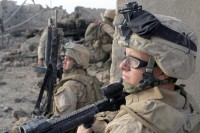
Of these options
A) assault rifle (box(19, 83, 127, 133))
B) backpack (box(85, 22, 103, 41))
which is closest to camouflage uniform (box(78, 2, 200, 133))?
assault rifle (box(19, 83, 127, 133))

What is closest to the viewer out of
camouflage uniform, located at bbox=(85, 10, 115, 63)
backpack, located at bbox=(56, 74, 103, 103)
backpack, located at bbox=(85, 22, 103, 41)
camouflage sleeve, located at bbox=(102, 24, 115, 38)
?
backpack, located at bbox=(56, 74, 103, 103)

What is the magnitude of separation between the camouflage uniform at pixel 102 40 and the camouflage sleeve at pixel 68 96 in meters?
4.89

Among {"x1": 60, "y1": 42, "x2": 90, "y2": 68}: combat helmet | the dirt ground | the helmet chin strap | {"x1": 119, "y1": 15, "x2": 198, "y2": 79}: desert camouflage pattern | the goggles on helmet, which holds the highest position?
the goggles on helmet

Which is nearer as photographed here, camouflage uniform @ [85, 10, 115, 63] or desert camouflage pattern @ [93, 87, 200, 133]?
desert camouflage pattern @ [93, 87, 200, 133]

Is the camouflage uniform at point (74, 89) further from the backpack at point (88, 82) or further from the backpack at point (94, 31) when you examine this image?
the backpack at point (94, 31)

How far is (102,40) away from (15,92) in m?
2.37

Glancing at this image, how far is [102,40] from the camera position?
9289mm

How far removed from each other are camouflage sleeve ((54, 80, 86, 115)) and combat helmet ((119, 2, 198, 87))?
1.93 metres

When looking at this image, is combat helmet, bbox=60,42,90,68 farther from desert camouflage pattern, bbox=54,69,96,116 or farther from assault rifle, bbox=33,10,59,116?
assault rifle, bbox=33,10,59,116

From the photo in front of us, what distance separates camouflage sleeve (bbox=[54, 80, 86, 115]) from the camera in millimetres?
3916

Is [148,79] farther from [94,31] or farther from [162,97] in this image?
[94,31]

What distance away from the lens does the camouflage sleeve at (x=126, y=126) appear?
6.18 ft

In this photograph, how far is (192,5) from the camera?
143 inches

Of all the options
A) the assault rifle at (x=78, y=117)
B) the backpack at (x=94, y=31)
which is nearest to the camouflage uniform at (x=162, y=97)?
the assault rifle at (x=78, y=117)
